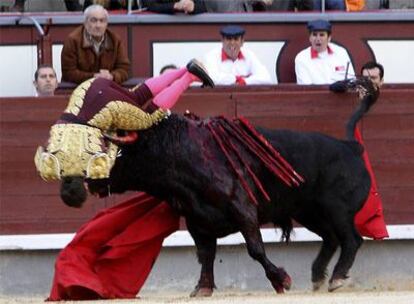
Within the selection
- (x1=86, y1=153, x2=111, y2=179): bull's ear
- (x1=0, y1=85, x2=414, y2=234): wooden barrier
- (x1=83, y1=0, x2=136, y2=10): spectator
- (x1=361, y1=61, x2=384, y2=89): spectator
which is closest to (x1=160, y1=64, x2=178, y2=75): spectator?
(x1=0, y1=85, x2=414, y2=234): wooden barrier

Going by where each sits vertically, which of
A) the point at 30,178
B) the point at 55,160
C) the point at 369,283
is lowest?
the point at 369,283

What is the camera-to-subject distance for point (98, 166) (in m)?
8.49

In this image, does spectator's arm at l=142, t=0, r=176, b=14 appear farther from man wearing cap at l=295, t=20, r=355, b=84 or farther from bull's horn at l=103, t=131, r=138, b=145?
bull's horn at l=103, t=131, r=138, b=145

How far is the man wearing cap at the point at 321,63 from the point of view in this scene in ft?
36.7

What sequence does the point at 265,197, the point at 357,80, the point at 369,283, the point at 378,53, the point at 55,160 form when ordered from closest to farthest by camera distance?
the point at 55,160
the point at 265,197
the point at 357,80
the point at 369,283
the point at 378,53

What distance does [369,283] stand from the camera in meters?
11.1

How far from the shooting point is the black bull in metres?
8.86

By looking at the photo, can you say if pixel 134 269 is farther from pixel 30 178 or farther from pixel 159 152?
pixel 30 178

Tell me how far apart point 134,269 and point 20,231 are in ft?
6.12

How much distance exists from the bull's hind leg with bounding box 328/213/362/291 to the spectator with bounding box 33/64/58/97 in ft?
7.51

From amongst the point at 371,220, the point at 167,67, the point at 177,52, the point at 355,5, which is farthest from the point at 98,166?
the point at 355,5

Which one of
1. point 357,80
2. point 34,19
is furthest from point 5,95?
point 357,80

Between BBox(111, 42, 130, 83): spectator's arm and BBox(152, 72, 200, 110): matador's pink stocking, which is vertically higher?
BBox(152, 72, 200, 110): matador's pink stocking

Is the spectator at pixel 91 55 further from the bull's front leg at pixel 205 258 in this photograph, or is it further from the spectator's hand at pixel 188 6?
the bull's front leg at pixel 205 258
